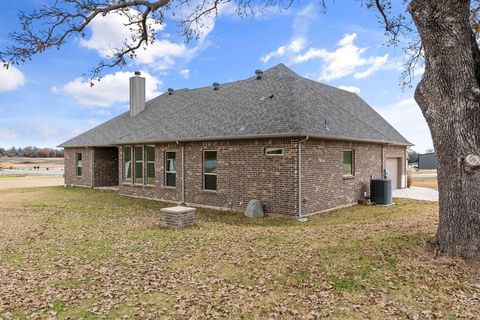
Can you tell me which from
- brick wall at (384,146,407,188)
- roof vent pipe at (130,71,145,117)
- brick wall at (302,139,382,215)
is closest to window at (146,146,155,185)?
roof vent pipe at (130,71,145,117)

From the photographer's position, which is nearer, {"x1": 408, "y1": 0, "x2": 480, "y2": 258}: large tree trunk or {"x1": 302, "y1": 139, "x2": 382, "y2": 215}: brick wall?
{"x1": 408, "y1": 0, "x2": 480, "y2": 258}: large tree trunk

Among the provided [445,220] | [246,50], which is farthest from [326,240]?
[246,50]

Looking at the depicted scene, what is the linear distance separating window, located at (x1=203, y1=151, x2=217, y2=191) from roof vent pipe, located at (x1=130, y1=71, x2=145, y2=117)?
10.4 m

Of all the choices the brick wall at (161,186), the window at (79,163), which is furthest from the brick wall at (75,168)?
the brick wall at (161,186)

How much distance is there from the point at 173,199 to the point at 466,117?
12.0 m

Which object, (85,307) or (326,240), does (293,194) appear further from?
(85,307)

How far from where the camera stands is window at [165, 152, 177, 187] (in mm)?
15773

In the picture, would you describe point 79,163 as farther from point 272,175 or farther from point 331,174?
point 331,174

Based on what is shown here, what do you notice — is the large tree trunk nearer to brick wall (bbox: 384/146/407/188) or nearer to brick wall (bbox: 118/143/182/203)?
brick wall (bbox: 118/143/182/203)

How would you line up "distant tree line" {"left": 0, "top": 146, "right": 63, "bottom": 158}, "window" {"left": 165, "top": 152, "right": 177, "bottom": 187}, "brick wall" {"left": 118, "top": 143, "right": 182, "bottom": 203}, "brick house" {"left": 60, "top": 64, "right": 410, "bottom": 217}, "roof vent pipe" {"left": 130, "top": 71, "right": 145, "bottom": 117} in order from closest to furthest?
1. "brick house" {"left": 60, "top": 64, "right": 410, "bottom": 217}
2. "brick wall" {"left": 118, "top": 143, "right": 182, "bottom": 203}
3. "window" {"left": 165, "top": 152, "right": 177, "bottom": 187}
4. "roof vent pipe" {"left": 130, "top": 71, "right": 145, "bottom": 117}
5. "distant tree line" {"left": 0, "top": 146, "right": 63, "bottom": 158}

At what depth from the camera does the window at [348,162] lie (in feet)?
47.0

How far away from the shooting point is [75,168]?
2412 centimetres

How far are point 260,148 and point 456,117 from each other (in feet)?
21.9

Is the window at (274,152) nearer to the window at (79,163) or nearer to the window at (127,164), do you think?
the window at (127,164)
